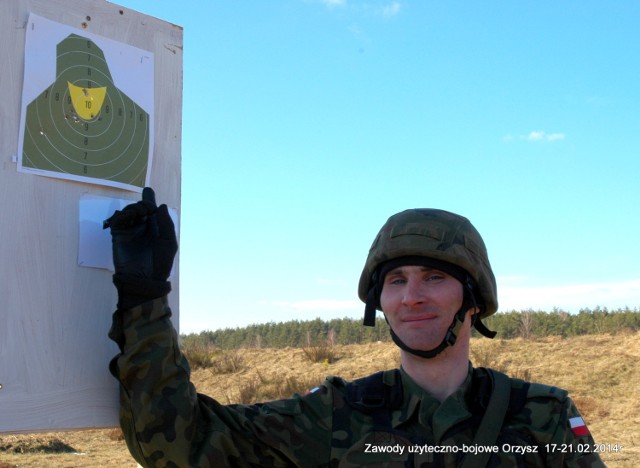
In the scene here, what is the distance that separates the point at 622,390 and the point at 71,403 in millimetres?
12805

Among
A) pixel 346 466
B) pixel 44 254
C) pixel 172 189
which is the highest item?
pixel 172 189

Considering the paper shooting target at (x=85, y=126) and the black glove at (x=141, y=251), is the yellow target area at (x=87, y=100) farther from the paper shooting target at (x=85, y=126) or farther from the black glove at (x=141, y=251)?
the black glove at (x=141, y=251)

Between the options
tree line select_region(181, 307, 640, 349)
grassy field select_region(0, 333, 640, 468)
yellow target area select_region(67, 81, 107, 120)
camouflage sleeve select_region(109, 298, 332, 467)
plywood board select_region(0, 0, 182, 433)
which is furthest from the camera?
tree line select_region(181, 307, 640, 349)

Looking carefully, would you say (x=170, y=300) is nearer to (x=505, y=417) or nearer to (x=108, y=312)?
(x=108, y=312)

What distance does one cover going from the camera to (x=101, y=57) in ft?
9.17

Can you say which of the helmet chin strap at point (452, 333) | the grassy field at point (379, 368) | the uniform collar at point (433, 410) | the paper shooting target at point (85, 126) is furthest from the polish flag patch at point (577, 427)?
the grassy field at point (379, 368)

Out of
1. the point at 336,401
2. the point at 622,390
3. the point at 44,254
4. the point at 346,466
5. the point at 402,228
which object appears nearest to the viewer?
the point at 44,254

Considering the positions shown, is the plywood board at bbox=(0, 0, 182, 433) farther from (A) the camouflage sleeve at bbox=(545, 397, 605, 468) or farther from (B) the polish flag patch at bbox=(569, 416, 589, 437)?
(B) the polish flag patch at bbox=(569, 416, 589, 437)

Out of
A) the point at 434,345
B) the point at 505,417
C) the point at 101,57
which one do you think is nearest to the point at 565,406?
the point at 505,417

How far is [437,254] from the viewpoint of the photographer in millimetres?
3068

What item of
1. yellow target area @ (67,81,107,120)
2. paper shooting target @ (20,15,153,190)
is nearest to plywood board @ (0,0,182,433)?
paper shooting target @ (20,15,153,190)

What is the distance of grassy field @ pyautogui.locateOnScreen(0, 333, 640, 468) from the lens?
9.64 m

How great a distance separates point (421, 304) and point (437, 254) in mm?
228

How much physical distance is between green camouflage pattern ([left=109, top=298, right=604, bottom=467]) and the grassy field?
615 centimetres
